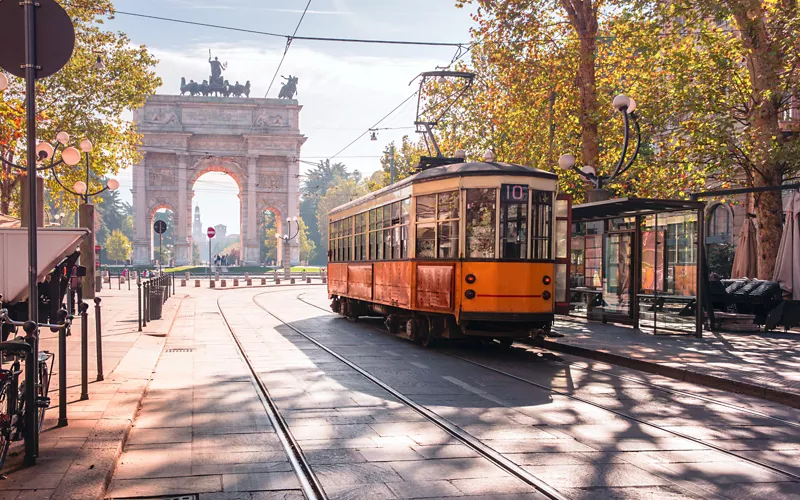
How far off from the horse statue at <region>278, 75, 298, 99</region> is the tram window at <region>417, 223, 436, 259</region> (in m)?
71.2

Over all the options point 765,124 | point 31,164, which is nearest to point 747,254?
point 765,124

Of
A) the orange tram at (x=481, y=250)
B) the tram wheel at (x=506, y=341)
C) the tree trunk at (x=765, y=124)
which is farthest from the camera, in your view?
the tree trunk at (x=765, y=124)

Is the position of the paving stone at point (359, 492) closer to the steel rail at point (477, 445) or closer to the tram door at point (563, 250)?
the steel rail at point (477, 445)

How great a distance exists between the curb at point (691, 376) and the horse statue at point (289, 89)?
237 ft

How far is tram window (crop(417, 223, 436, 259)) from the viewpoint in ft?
45.5

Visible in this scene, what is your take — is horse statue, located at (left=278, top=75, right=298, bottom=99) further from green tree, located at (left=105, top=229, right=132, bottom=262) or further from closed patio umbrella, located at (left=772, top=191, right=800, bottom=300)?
closed patio umbrella, located at (left=772, top=191, right=800, bottom=300)

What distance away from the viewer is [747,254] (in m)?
20.5

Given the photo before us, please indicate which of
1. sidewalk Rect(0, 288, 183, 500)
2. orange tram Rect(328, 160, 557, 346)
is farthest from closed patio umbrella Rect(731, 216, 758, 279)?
sidewalk Rect(0, 288, 183, 500)

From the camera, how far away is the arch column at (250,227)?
3297 inches

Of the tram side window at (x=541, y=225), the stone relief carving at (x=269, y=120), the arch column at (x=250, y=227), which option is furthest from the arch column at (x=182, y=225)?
the tram side window at (x=541, y=225)

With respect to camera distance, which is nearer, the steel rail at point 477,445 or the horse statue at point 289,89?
the steel rail at point 477,445

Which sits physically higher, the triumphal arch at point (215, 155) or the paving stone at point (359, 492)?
the triumphal arch at point (215, 155)

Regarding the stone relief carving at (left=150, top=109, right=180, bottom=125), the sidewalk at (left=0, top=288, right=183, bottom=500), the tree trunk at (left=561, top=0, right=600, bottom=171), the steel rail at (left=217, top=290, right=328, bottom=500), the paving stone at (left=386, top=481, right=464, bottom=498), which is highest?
the stone relief carving at (left=150, top=109, right=180, bottom=125)

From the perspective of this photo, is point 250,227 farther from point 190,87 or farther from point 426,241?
point 426,241
